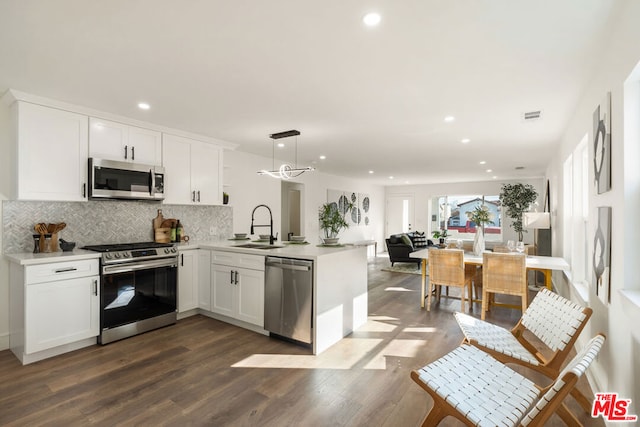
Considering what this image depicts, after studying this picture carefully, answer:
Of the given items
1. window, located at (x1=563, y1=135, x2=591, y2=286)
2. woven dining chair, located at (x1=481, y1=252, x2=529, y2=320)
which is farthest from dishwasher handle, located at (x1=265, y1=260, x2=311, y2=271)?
window, located at (x1=563, y1=135, x2=591, y2=286)

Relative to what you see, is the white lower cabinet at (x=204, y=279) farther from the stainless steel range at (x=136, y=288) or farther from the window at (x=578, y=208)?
the window at (x=578, y=208)

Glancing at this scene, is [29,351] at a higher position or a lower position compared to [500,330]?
lower

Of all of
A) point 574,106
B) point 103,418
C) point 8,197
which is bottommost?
point 103,418

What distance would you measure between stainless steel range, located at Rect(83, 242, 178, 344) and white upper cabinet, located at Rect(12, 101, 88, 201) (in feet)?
2.31

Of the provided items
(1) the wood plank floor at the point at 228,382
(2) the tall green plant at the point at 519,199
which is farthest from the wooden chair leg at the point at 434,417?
(2) the tall green plant at the point at 519,199

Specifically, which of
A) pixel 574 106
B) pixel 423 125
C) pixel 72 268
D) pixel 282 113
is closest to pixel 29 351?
pixel 72 268

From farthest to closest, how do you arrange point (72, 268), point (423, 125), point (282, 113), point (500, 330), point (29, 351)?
point (423, 125) → point (282, 113) → point (72, 268) → point (29, 351) → point (500, 330)

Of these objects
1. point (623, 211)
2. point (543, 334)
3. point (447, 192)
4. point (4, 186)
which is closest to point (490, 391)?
point (543, 334)

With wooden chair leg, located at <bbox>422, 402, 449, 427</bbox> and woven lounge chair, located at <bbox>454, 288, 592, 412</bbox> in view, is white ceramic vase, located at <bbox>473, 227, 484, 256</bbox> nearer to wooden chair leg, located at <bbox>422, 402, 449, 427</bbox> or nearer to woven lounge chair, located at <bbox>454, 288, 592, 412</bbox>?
woven lounge chair, located at <bbox>454, 288, 592, 412</bbox>

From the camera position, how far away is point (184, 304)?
4074 mm

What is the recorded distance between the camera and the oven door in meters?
3.29

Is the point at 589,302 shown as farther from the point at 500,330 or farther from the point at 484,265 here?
the point at 484,265

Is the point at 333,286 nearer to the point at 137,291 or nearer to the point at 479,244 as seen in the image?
the point at 137,291

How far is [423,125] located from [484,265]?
6.30 ft
